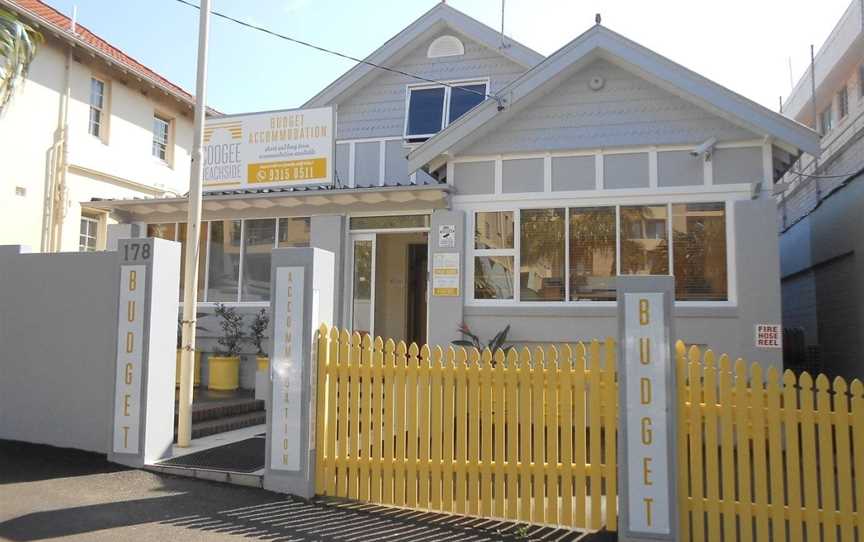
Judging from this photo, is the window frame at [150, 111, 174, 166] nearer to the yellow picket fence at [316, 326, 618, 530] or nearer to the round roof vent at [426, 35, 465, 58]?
the round roof vent at [426, 35, 465, 58]

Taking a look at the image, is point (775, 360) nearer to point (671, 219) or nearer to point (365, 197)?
point (671, 219)

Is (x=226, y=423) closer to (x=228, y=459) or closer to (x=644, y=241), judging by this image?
(x=228, y=459)

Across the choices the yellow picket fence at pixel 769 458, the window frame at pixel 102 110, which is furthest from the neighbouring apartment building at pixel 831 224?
the window frame at pixel 102 110

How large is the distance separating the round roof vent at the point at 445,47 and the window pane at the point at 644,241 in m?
6.41

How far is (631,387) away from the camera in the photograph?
15.5 feet

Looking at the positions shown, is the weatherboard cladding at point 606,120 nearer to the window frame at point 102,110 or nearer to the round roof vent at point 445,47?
the round roof vent at point 445,47

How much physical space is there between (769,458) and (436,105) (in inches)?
406

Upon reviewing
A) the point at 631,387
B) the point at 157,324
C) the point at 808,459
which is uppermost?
the point at 157,324

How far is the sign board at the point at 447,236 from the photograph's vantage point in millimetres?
9406

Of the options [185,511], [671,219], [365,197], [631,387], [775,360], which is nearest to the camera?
[631,387]

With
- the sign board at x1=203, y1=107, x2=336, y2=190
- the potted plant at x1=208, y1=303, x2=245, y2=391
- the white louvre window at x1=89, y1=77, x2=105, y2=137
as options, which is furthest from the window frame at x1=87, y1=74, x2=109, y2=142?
the potted plant at x1=208, y1=303, x2=245, y2=391

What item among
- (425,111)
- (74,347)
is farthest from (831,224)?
(74,347)

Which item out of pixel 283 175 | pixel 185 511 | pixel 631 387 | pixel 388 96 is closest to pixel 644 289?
pixel 631 387

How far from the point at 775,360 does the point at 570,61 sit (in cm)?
497
